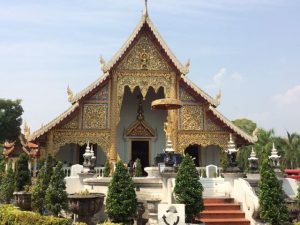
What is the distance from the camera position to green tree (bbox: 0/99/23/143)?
4175cm

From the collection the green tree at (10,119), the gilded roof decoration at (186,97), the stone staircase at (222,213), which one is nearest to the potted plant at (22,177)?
the stone staircase at (222,213)

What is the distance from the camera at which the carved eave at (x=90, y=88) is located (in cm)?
1655

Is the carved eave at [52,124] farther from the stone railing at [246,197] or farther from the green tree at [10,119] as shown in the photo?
the green tree at [10,119]

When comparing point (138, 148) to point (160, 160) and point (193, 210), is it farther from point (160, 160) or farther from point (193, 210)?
point (193, 210)

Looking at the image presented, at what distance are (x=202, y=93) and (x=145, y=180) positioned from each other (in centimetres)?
777

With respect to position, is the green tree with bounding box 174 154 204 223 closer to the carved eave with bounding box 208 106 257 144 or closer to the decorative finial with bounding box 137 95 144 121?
the carved eave with bounding box 208 106 257 144

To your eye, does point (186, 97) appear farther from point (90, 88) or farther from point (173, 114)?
point (90, 88)

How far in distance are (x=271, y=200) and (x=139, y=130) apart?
36.8 feet

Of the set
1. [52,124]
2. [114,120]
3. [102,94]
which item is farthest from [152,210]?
[102,94]

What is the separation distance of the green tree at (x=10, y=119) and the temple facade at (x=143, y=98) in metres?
25.7

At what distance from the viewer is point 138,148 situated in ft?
62.0

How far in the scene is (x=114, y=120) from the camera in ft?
56.3

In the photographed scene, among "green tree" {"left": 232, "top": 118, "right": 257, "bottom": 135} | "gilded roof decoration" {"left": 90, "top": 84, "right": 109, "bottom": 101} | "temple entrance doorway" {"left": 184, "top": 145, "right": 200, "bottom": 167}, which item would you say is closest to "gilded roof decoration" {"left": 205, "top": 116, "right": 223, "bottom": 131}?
"temple entrance doorway" {"left": 184, "top": 145, "right": 200, "bottom": 167}

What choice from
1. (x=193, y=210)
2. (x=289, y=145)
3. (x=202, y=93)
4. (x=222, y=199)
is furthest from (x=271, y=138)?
(x=193, y=210)
